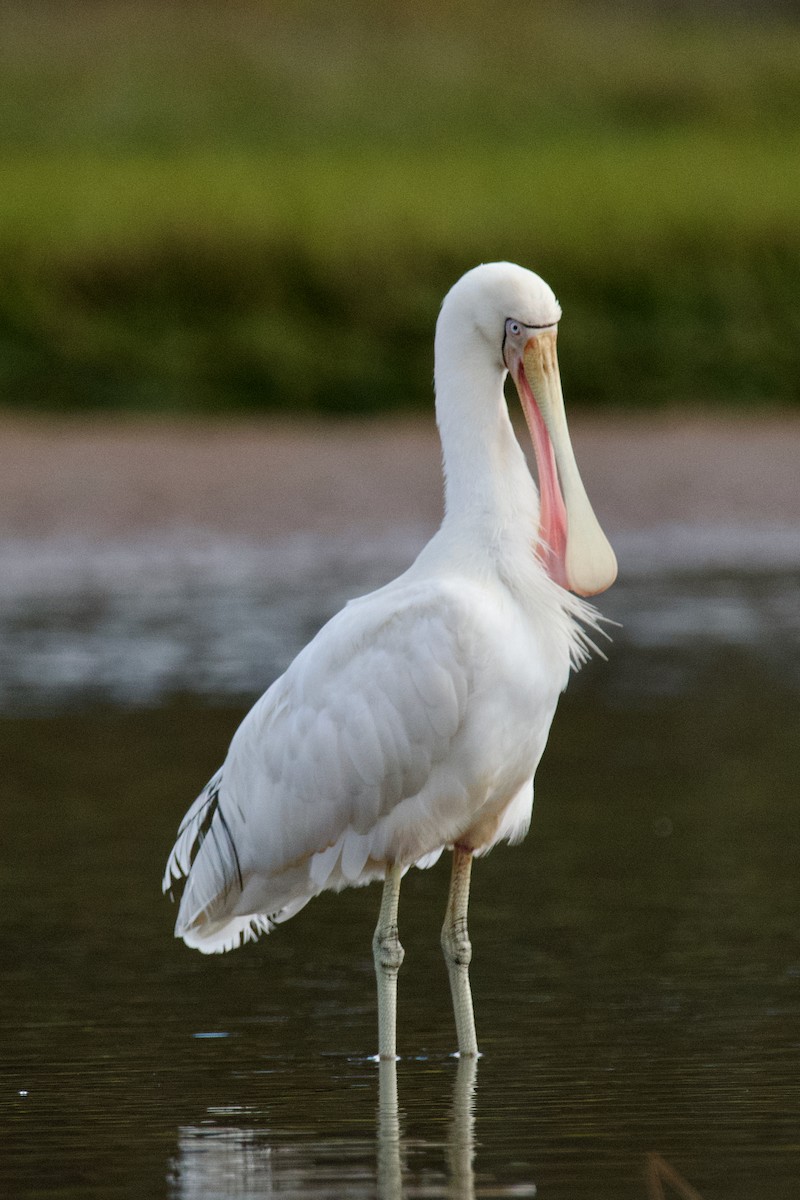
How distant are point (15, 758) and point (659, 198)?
16.4 m

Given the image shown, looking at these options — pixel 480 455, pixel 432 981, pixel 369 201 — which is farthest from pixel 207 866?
pixel 369 201

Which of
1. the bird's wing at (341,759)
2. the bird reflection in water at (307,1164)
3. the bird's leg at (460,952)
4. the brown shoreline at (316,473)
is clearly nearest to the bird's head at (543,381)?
the bird's wing at (341,759)

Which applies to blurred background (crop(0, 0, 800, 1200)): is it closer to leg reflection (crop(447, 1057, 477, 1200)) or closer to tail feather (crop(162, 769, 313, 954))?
leg reflection (crop(447, 1057, 477, 1200))

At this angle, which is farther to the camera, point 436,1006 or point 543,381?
point 436,1006

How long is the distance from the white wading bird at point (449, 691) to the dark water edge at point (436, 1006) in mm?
287

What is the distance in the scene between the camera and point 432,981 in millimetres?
6770

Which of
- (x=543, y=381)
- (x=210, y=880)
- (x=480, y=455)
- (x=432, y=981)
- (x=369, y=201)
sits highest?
(x=369, y=201)

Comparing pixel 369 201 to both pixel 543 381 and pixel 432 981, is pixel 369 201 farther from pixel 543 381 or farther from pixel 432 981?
pixel 543 381

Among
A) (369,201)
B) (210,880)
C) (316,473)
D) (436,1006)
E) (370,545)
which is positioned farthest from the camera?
(369,201)

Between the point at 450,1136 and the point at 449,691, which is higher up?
the point at 449,691

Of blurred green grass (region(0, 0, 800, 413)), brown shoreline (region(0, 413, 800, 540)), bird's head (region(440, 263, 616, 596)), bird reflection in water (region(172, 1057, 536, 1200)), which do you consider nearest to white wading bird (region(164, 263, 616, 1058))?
bird's head (region(440, 263, 616, 596))

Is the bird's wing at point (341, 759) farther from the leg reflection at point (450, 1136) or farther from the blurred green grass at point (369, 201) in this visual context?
the blurred green grass at point (369, 201)

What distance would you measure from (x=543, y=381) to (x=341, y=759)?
970mm

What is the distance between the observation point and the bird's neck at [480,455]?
20.0 feet
